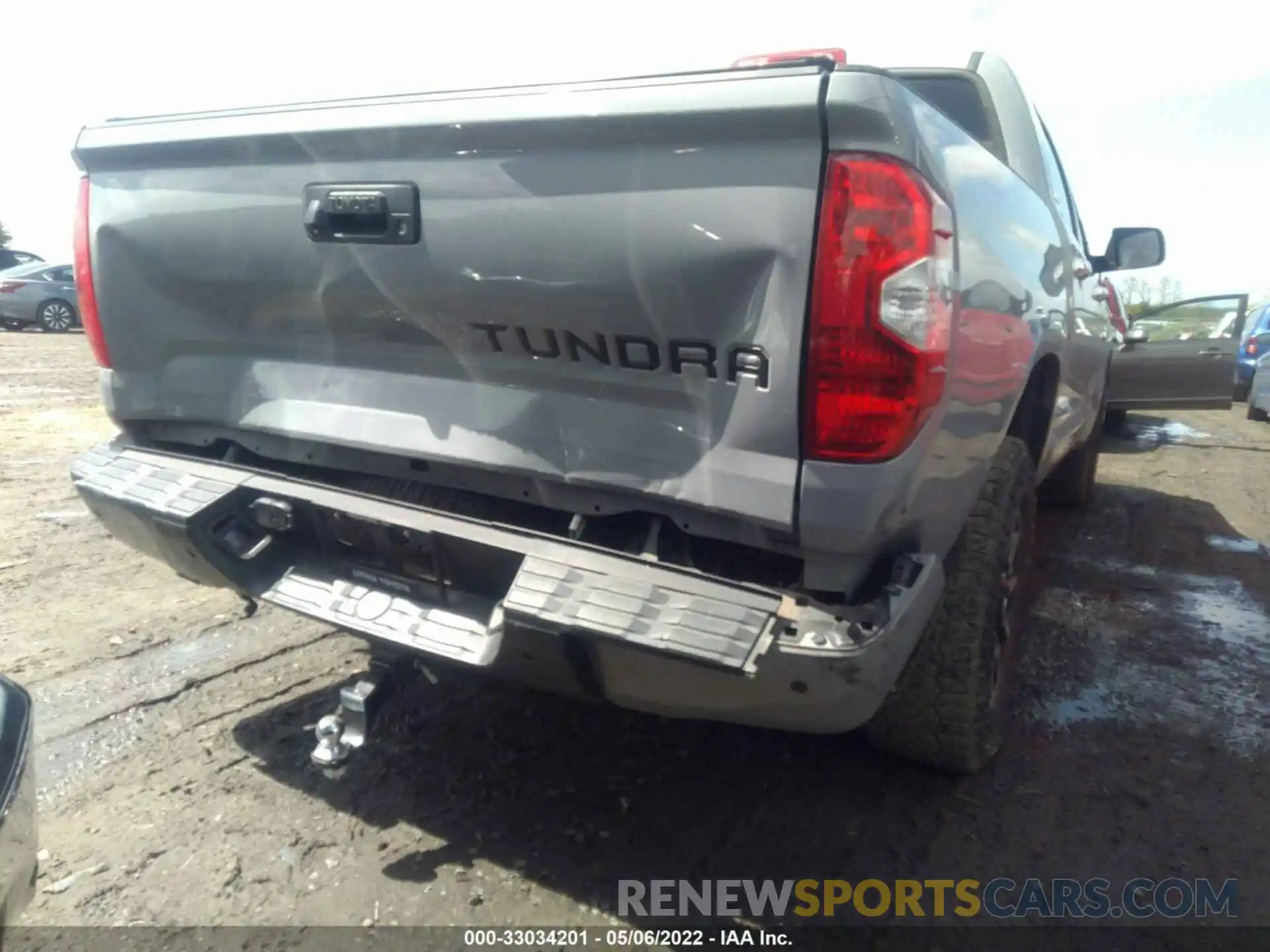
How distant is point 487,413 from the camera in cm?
228

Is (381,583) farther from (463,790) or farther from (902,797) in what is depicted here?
(902,797)

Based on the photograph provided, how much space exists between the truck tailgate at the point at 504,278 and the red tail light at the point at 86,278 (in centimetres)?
4

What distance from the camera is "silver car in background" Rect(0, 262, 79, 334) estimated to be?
1792 cm

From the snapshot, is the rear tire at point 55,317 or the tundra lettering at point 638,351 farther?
the rear tire at point 55,317

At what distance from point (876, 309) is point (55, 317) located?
Result: 20291mm

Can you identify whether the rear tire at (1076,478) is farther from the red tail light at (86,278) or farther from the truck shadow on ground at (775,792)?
the red tail light at (86,278)

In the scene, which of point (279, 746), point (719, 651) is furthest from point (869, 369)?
point (279, 746)

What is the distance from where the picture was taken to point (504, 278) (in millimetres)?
2125

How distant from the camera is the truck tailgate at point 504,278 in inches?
73.6

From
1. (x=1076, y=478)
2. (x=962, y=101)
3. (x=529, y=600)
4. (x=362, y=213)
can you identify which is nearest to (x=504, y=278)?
(x=362, y=213)

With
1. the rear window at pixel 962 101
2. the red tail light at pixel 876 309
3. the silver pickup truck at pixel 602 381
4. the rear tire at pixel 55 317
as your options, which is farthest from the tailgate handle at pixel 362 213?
the rear tire at pixel 55 317

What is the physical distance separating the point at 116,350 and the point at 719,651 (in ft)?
6.61

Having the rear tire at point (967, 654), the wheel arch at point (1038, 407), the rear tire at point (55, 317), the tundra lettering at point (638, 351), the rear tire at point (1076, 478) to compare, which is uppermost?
the tundra lettering at point (638, 351)
